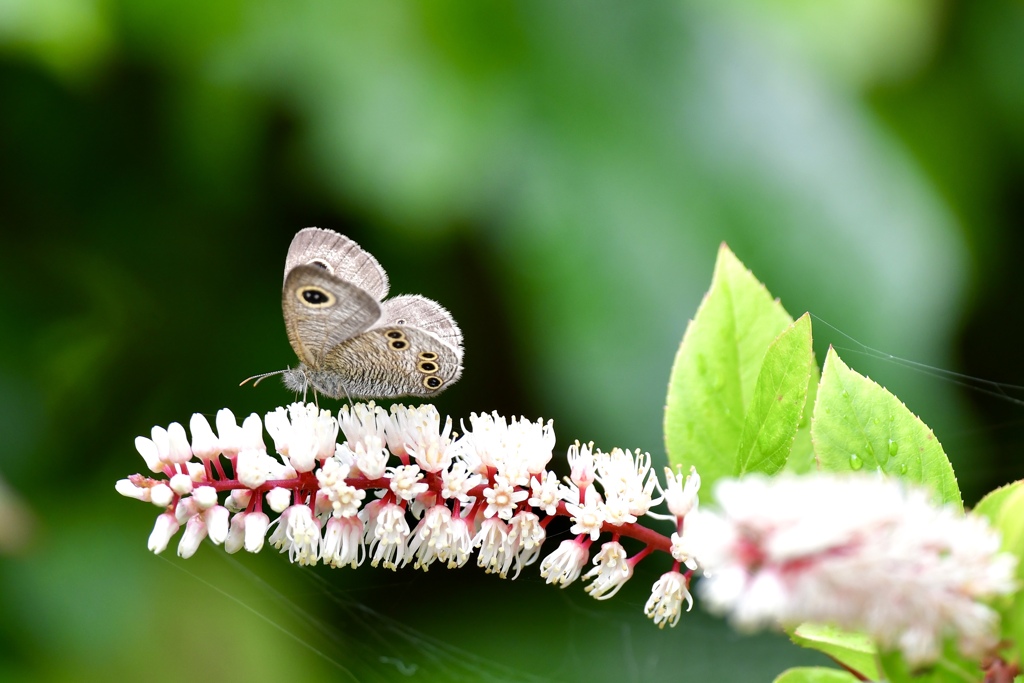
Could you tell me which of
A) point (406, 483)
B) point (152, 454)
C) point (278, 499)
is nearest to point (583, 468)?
point (406, 483)

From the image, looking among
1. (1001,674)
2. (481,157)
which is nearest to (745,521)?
(1001,674)

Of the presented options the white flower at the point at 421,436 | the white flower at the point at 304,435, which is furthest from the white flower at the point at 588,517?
the white flower at the point at 304,435

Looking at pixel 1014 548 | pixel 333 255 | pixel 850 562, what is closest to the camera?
pixel 850 562

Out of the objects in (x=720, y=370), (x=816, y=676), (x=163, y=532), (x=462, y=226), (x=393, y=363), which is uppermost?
(x=462, y=226)

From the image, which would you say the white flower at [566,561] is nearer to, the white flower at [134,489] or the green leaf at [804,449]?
the green leaf at [804,449]

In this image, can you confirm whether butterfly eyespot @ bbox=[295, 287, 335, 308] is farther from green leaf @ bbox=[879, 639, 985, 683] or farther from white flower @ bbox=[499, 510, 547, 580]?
green leaf @ bbox=[879, 639, 985, 683]

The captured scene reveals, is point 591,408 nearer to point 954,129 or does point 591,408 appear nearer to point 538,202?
point 538,202

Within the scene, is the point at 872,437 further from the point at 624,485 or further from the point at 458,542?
the point at 458,542
